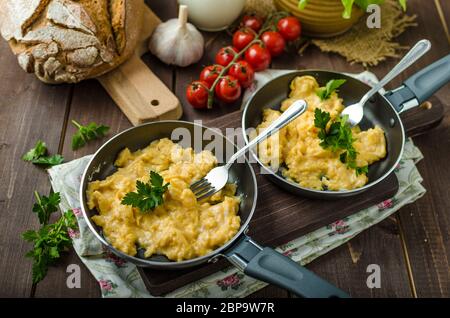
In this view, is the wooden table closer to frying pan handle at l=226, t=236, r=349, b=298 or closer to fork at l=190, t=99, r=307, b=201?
frying pan handle at l=226, t=236, r=349, b=298

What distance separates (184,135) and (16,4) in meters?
1.13

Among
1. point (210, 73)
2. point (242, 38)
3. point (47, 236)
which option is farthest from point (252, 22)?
point (47, 236)

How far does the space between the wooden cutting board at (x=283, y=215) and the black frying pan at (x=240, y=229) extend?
86 mm

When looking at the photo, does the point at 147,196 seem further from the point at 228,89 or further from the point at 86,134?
the point at 228,89

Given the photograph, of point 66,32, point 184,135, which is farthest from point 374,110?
point 66,32

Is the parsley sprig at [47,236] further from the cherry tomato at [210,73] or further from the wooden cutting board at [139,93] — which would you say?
the cherry tomato at [210,73]

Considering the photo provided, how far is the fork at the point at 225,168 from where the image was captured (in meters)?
2.26

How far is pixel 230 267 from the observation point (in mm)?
2230

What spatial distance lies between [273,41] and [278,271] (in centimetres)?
164

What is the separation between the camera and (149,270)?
2.08 m

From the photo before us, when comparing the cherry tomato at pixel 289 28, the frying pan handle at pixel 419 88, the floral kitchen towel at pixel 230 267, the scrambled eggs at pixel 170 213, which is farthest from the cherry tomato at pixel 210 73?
the frying pan handle at pixel 419 88

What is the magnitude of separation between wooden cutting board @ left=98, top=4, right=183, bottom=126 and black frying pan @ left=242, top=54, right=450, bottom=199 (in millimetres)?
453

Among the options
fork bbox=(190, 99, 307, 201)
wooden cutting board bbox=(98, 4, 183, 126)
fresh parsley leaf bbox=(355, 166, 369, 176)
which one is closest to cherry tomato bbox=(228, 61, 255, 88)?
wooden cutting board bbox=(98, 4, 183, 126)
